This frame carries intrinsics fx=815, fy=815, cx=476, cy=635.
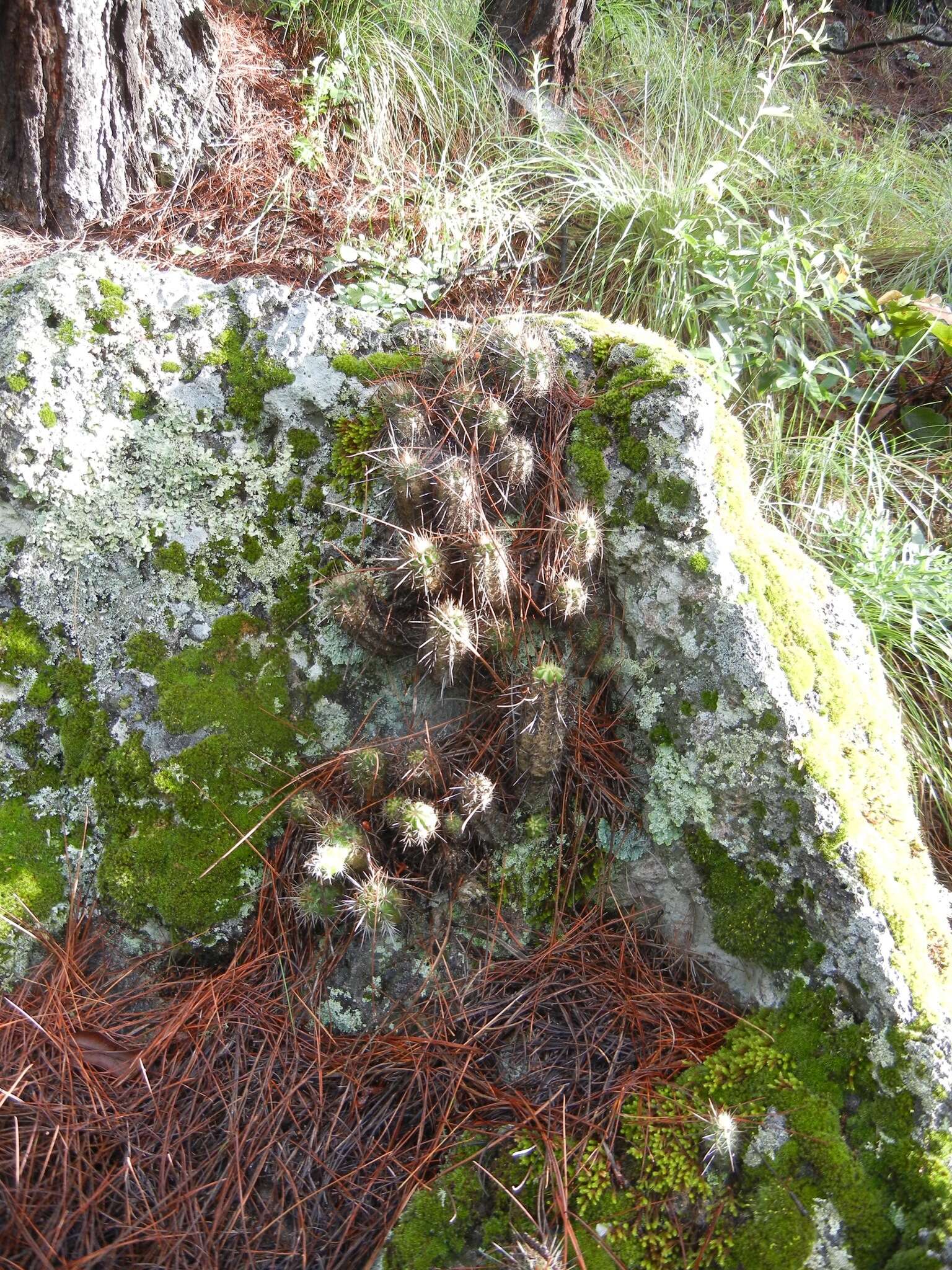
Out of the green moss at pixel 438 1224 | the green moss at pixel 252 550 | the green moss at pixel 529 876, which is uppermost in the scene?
the green moss at pixel 252 550

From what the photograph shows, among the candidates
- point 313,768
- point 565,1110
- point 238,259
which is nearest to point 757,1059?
point 565,1110

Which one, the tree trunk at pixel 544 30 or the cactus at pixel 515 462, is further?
the tree trunk at pixel 544 30

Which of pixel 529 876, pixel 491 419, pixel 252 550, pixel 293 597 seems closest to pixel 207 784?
pixel 293 597

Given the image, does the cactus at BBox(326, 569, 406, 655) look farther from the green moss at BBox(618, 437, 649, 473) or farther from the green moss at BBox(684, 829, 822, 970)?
the green moss at BBox(684, 829, 822, 970)

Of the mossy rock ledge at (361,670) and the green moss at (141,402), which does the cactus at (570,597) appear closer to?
the mossy rock ledge at (361,670)

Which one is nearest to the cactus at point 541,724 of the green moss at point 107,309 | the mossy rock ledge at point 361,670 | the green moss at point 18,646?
the mossy rock ledge at point 361,670
